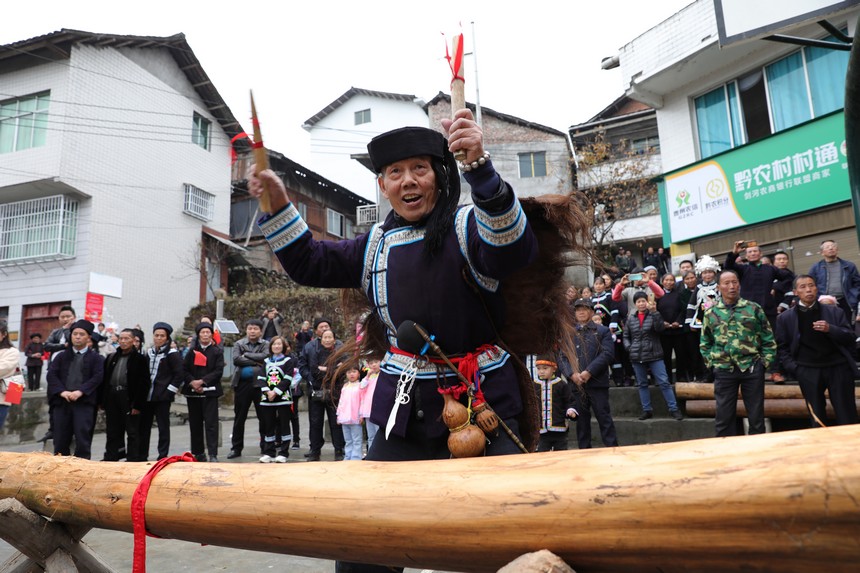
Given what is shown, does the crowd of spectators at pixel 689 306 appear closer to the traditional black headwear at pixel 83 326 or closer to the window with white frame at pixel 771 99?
the window with white frame at pixel 771 99

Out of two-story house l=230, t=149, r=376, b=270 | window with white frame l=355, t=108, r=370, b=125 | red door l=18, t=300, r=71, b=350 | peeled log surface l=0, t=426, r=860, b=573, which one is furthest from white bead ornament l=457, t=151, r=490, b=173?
window with white frame l=355, t=108, r=370, b=125

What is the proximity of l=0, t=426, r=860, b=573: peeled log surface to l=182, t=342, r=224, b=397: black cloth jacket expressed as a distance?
217 inches

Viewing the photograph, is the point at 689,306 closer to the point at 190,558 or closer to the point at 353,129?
the point at 190,558

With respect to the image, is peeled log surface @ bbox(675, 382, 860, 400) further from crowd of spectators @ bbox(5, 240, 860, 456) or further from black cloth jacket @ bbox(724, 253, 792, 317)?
black cloth jacket @ bbox(724, 253, 792, 317)

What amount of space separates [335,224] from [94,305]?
1215 centimetres

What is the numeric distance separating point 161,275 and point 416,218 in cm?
1744

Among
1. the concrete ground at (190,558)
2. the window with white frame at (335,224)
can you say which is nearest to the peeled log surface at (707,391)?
the concrete ground at (190,558)

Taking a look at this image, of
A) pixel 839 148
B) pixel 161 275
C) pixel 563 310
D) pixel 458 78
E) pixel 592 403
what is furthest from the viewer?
pixel 161 275

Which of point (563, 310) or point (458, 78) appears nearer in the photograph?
point (458, 78)

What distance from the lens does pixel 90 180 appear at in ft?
51.9

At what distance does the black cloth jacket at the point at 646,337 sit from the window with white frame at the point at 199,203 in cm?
1536

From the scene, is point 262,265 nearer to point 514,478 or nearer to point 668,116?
point 668,116

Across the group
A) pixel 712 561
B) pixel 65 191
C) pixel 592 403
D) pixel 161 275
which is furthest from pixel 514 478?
pixel 161 275

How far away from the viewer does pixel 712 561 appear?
134cm
